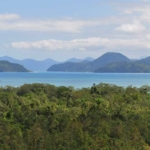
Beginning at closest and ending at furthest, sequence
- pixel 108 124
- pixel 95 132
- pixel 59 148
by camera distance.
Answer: pixel 59 148 < pixel 95 132 < pixel 108 124

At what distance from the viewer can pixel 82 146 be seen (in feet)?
74.7

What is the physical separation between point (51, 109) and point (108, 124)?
5.47 metres

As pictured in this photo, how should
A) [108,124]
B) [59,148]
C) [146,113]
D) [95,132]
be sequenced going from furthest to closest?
[146,113]
[108,124]
[95,132]
[59,148]

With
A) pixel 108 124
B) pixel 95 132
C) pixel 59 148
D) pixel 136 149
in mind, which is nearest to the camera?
pixel 59 148

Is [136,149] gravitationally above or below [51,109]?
below

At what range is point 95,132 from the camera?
1017 inches

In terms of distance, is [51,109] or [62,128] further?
[51,109]

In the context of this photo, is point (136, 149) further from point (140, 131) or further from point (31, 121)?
point (31, 121)

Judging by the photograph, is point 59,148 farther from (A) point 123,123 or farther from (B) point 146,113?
(B) point 146,113

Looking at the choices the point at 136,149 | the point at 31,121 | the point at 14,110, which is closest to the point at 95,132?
the point at 136,149

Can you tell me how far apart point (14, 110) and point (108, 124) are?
8.10 meters

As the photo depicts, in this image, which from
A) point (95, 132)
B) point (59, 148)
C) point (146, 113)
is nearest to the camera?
point (59, 148)

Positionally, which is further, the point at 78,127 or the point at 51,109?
the point at 51,109

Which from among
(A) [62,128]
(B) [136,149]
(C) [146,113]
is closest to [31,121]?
(A) [62,128]
